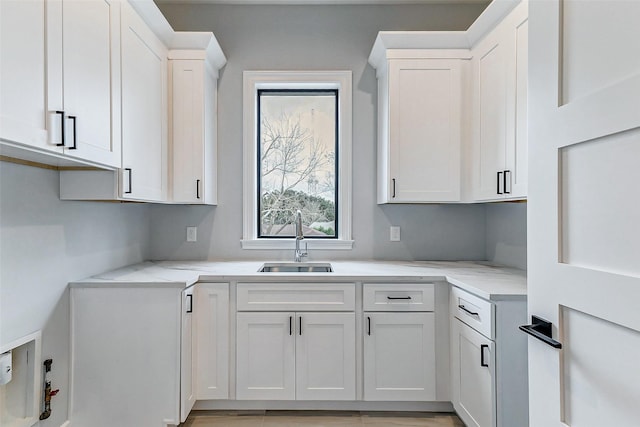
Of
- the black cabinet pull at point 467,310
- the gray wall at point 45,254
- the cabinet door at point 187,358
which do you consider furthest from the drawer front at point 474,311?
the gray wall at point 45,254

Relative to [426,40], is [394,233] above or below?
below

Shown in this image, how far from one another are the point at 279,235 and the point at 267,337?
3.08 ft

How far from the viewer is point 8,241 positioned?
1560mm

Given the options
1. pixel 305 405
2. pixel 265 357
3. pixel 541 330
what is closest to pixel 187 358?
pixel 265 357

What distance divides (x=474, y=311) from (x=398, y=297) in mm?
Answer: 460

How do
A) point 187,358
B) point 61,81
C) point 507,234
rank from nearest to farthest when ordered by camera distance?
point 61,81 < point 187,358 < point 507,234

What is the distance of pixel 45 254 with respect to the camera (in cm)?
177

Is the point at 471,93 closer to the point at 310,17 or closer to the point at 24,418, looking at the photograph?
the point at 310,17

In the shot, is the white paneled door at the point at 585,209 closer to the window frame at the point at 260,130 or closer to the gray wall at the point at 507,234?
the gray wall at the point at 507,234

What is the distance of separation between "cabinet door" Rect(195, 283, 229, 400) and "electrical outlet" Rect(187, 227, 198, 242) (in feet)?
2.38

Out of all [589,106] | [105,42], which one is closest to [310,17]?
[105,42]

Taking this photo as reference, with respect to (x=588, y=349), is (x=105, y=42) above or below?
above

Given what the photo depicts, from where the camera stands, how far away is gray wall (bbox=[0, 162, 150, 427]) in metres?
1.57

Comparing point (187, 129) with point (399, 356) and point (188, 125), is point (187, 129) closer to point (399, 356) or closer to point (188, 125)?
point (188, 125)
